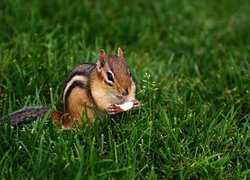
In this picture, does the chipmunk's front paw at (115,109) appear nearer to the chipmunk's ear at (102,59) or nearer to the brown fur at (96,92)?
the brown fur at (96,92)

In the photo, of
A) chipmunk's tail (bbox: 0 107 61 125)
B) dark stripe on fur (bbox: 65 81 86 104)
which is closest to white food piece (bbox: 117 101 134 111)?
dark stripe on fur (bbox: 65 81 86 104)

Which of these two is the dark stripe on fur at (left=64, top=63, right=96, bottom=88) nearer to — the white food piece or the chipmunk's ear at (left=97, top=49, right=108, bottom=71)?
the chipmunk's ear at (left=97, top=49, right=108, bottom=71)

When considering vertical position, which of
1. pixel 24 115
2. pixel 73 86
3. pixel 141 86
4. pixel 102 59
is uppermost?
Answer: pixel 102 59

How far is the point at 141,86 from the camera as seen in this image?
209 inches

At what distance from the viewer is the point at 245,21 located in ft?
24.3

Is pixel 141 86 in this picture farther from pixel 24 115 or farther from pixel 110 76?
pixel 24 115

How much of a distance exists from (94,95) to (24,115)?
0.55 metres

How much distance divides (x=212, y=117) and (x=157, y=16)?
323cm

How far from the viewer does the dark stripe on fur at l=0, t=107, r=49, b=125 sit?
14.0 feet

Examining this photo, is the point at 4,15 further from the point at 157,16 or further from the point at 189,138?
the point at 189,138

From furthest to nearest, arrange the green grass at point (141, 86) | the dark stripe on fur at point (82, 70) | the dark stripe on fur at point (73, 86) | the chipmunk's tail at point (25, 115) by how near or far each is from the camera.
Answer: the dark stripe on fur at point (82, 70), the dark stripe on fur at point (73, 86), the chipmunk's tail at point (25, 115), the green grass at point (141, 86)

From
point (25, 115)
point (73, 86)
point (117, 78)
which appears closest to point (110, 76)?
point (117, 78)

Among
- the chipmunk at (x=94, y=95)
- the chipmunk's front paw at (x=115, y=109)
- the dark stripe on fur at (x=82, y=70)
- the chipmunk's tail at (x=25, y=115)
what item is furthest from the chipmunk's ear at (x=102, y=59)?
the chipmunk's tail at (x=25, y=115)

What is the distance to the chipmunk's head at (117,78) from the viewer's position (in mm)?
4285
